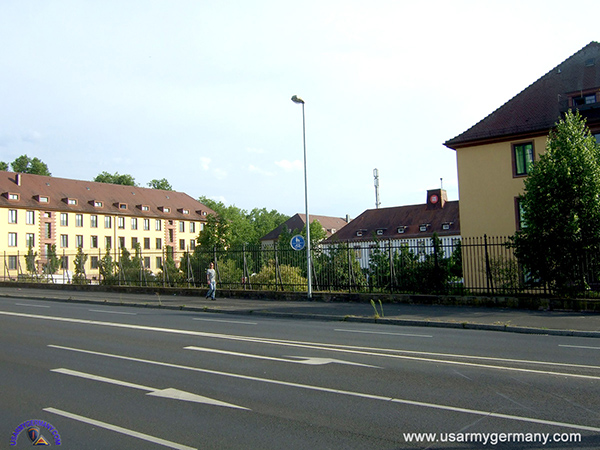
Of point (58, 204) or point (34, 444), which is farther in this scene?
point (58, 204)

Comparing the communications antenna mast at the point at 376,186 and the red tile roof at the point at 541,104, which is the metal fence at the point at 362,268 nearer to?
the red tile roof at the point at 541,104

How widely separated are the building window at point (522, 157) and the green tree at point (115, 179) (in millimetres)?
87266

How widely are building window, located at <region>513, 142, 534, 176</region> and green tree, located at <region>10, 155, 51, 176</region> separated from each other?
302 feet

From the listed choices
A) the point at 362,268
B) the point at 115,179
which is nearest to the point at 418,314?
the point at 362,268

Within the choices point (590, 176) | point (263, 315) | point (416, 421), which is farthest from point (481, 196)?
point (416, 421)

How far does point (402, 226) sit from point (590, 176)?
2350 inches

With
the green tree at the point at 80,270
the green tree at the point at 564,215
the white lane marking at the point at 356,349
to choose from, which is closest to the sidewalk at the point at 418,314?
the green tree at the point at 564,215

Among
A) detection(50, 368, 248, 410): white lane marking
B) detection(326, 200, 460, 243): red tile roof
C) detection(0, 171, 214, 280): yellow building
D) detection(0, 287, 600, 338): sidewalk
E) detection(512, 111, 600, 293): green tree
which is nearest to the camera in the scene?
detection(50, 368, 248, 410): white lane marking

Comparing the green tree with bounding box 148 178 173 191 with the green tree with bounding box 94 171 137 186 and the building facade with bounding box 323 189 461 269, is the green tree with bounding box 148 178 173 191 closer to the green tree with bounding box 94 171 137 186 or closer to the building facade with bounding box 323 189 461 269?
the green tree with bounding box 94 171 137 186

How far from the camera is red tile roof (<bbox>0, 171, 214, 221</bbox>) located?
67750 millimetres

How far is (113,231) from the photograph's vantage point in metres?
76.3

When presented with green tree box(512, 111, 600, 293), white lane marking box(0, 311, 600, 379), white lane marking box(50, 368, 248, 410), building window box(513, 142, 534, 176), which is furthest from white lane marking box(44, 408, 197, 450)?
building window box(513, 142, 534, 176)

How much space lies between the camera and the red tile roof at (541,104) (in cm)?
2727

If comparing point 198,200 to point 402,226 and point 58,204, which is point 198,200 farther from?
point 402,226
